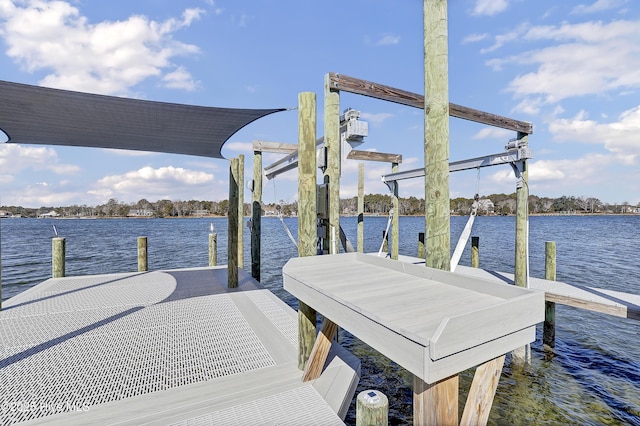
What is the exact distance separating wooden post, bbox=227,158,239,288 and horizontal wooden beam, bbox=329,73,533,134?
2.59m

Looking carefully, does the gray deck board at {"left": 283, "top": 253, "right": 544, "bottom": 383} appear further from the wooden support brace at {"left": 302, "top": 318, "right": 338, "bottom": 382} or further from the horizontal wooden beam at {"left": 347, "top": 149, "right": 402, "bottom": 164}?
the horizontal wooden beam at {"left": 347, "top": 149, "right": 402, "bottom": 164}

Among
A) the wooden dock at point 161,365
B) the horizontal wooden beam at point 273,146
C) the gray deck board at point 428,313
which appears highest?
the horizontal wooden beam at point 273,146

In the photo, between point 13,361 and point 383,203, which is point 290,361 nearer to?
point 13,361

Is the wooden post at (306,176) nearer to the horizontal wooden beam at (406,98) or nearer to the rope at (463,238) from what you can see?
the horizontal wooden beam at (406,98)

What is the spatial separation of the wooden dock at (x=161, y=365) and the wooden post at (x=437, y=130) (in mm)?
1391

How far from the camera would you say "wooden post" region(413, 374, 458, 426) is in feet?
4.20

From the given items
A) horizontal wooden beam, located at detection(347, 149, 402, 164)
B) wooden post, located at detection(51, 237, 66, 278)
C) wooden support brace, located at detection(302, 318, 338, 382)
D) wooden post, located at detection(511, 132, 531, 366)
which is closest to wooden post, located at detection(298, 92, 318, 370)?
wooden support brace, located at detection(302, 318, 338, 382)

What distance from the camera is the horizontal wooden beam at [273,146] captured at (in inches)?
257

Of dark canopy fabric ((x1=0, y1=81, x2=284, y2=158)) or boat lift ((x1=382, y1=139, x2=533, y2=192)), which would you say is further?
boat lift ((x1=382, y1=139, x2=533, y2=192))

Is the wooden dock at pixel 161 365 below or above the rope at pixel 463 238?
below

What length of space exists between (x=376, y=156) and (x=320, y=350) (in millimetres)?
7221

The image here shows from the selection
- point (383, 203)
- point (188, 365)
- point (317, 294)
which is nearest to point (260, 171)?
point (188, 365)

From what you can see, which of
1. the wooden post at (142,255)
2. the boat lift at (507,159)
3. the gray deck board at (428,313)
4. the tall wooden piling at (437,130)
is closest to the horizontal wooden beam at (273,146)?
the boat lift at (507,159)

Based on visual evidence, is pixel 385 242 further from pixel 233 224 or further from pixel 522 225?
pixel 233 224
